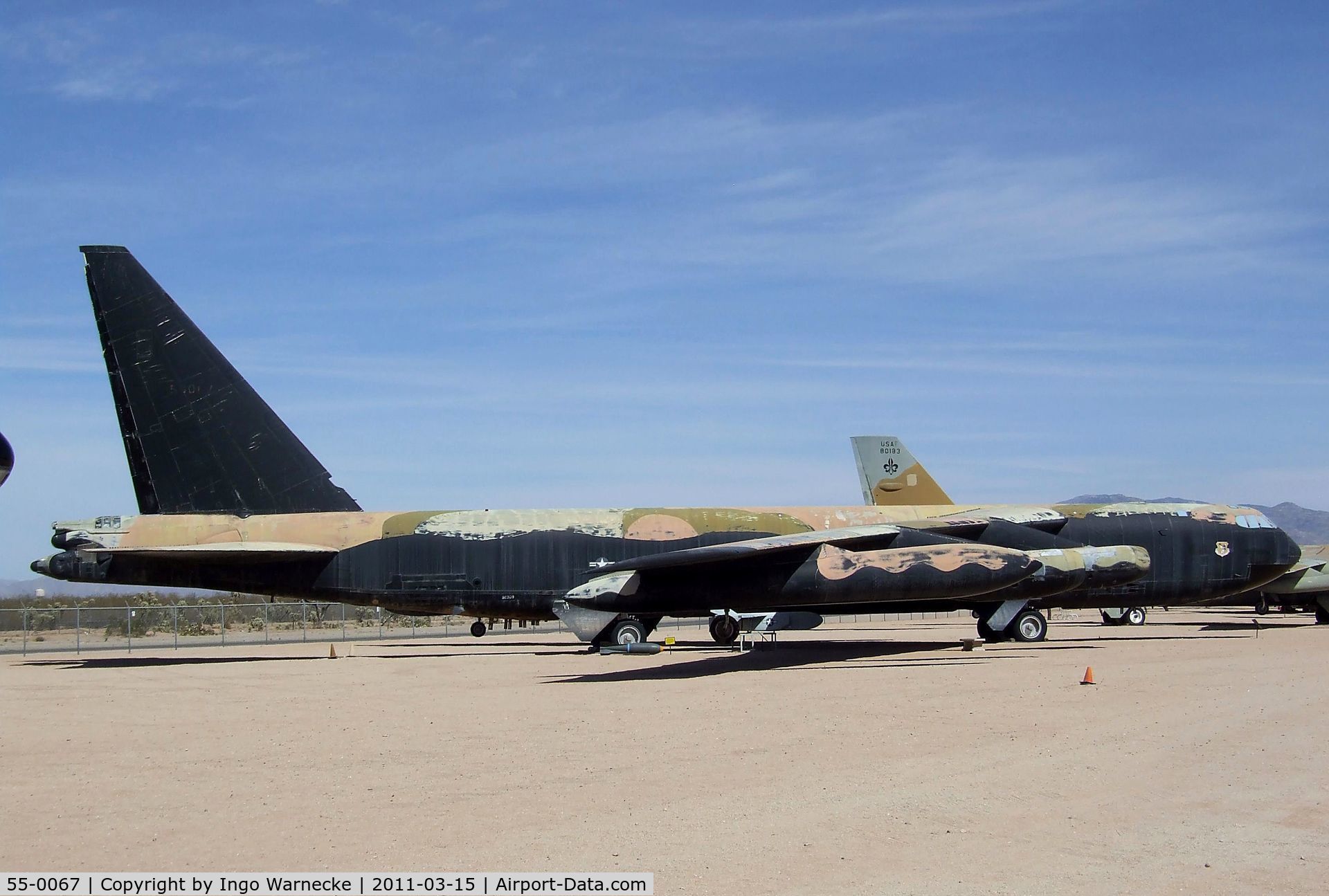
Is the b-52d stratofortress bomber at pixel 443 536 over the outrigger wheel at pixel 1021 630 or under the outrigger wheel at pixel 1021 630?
over

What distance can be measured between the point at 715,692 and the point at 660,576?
5801 mm

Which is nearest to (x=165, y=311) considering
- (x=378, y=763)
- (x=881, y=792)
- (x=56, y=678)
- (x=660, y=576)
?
(x=56, y=678)

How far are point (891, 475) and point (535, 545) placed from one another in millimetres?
16507

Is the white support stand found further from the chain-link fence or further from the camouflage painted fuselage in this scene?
the chain-link fence

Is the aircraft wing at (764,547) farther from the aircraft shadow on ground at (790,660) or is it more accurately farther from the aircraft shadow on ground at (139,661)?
the aircraft shadow on ground at (139,661)

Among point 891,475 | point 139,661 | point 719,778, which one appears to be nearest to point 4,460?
point 719,778

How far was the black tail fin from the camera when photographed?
25984mm

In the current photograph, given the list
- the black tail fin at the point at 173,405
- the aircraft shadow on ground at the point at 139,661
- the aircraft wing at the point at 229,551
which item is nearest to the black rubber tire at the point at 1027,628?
the aircraft wing at the point at 229,551

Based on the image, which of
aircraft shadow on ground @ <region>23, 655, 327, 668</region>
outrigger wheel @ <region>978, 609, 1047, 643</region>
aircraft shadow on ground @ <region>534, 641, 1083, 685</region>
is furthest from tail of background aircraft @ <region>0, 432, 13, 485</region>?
outrigger wheel @ <region>978, 609, 1047, 643</region>

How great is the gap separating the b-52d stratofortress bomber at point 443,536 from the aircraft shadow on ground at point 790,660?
1.02 m

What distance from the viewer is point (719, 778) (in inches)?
416

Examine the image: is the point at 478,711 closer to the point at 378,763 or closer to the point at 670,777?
the point at 378,763

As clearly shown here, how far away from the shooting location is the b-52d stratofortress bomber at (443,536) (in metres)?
25.4

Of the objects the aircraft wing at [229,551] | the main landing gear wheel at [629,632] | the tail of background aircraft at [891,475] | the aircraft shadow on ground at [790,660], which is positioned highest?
the tail of background aircraft at [891,475]
